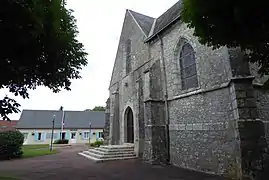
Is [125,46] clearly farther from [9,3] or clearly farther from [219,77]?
[9,3]

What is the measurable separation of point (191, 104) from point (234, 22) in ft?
20.8

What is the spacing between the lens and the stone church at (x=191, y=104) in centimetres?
702

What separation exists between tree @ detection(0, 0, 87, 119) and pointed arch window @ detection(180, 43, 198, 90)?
551cm

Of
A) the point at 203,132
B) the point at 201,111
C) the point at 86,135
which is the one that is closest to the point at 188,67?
the point at 201,111

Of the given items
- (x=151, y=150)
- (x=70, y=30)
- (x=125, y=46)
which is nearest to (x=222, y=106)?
(x=151, y=150)

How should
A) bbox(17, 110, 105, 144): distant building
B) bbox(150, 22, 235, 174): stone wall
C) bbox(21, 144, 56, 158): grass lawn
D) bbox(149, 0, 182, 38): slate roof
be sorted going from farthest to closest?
bbox(17, 110, 105, 144): distant building → bbox(21, 144, 56, 158): grass lawn → bbox(149, 0, 182, 38): slate roof → bbox(150, 22, 235, 174): stone wall

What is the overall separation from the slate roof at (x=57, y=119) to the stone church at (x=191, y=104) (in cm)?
2635

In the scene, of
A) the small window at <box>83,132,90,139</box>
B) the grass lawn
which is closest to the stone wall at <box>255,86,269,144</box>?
the grass lawn

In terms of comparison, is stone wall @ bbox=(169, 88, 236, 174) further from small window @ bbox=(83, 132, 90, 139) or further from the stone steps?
small window @ bbox=(83, 132, 90, 139)

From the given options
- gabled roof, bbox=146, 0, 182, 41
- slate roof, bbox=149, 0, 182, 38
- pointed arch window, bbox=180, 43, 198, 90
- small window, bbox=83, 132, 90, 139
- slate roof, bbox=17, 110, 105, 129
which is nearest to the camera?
pointed arch window, bbox=180, 43, 198, 90

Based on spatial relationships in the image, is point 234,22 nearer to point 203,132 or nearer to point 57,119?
point 203,132

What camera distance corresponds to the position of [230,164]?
24.5ft

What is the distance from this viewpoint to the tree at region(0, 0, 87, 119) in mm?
4598

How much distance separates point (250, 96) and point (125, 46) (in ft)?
39.5
